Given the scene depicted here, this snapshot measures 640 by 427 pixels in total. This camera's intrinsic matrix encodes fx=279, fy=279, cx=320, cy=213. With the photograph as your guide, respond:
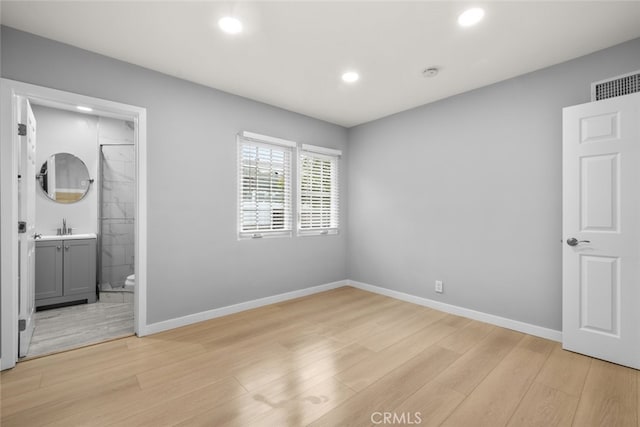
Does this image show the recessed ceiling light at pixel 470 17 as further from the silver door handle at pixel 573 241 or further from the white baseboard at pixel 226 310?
the white baseboard at pixel 226 310

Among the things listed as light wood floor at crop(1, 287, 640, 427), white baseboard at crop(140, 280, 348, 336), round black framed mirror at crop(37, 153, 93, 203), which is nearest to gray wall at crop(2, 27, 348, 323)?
white baseboard at crop(140, 280, 348, 336)

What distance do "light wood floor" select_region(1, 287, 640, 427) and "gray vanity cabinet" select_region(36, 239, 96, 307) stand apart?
176 centimetres

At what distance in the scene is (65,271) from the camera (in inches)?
148

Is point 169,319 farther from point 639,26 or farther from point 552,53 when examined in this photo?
point 639,26

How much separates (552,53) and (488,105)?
704mm

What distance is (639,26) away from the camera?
2.20m

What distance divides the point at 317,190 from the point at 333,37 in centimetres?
242

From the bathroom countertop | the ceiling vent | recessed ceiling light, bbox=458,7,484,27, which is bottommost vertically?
the bathroom countertop

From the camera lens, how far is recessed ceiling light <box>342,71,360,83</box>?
9.73 feet

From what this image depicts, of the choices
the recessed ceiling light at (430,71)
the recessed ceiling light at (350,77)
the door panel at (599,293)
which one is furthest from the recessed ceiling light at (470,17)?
the door panel at (599,293)

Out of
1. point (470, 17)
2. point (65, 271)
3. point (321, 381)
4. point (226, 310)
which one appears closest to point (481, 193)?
point (470, 17)

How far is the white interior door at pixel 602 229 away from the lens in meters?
2.22

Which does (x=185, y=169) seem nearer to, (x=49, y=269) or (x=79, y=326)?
(x=79, y=326)

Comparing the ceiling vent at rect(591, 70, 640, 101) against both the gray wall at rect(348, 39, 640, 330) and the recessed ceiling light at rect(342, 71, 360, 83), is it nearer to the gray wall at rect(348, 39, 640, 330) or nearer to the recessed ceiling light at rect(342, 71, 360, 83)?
the gray wall at rect(348, 39, 640, 330)
